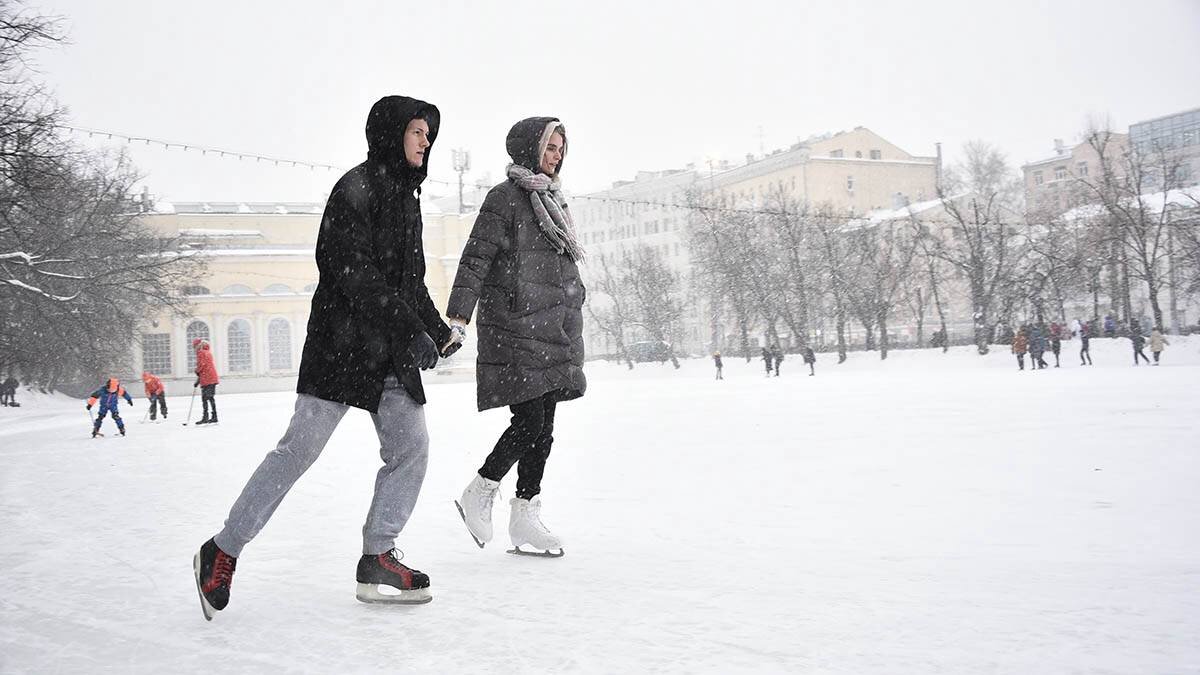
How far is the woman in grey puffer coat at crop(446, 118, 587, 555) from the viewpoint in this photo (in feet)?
14.0

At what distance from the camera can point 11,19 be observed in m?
20.9

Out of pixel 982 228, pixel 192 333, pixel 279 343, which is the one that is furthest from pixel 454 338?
pixel 192 333

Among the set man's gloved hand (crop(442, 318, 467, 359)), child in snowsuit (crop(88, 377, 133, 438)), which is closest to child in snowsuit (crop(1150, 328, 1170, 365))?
child in snowsuit (crop(88, 377, 133, 438))

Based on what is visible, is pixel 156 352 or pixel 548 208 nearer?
pixel 548 208

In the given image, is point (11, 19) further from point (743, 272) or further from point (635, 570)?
point (743, 272)

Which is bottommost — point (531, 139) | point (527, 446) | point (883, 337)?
point (527, 446)

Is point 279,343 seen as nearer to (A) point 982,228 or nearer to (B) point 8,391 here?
(B) point 8,391

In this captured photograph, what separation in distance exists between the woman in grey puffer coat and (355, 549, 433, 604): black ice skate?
2.89 ft

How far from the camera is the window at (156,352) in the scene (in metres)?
52.0

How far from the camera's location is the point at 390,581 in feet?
11.3

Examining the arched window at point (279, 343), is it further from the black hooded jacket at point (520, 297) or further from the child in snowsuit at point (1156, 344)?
the black hooded jacket at point (520, 297)

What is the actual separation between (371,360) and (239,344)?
173 feet

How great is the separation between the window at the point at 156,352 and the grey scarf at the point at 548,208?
52373 millimetres

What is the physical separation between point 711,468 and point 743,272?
38408 mm
